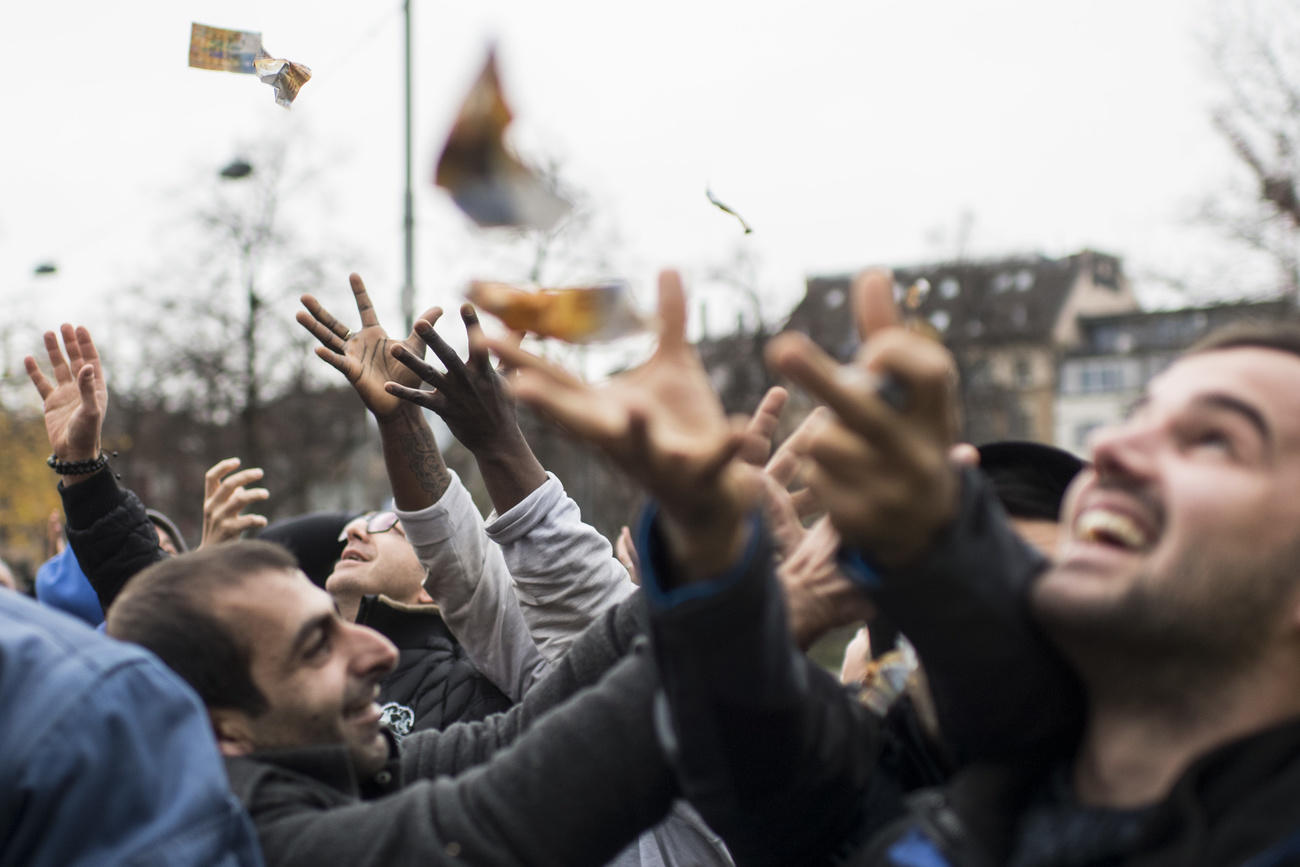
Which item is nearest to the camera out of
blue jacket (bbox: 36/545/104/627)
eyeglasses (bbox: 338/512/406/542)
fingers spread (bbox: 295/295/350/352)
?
fingers spread (bbox: 295/295/350/352)

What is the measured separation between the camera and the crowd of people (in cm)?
129

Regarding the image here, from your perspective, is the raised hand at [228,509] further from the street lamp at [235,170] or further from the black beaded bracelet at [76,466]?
the street lamp at [235,170]

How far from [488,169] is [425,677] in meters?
2.02

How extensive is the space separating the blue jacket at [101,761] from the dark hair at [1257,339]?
1403 mm

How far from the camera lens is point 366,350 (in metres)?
3.02

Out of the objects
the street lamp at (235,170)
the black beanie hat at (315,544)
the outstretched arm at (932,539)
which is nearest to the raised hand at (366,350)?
the black beanie hat at (315,544)

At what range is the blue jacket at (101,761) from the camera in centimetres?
139

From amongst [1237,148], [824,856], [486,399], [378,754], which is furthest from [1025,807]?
[1237,148]

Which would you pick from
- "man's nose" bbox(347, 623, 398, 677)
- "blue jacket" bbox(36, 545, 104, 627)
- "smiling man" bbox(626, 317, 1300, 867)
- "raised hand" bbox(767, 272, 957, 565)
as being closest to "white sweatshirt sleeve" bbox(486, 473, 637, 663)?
"man's nose" bbox(347, 623, 398, 677)

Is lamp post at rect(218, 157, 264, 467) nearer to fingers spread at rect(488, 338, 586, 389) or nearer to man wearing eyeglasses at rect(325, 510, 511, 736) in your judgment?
man wearing eyeglasses at rect(325, 510, 511, 736)

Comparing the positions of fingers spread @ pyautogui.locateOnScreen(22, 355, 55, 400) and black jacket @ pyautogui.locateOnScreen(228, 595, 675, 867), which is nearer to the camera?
black jacket @ pyautogui.locateOnScreen(228, 595, 675, 867)

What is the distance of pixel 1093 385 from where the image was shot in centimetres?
5941

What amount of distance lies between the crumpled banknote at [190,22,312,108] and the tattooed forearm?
2.67ft

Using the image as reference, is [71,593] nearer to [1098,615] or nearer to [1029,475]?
[1029,475]
